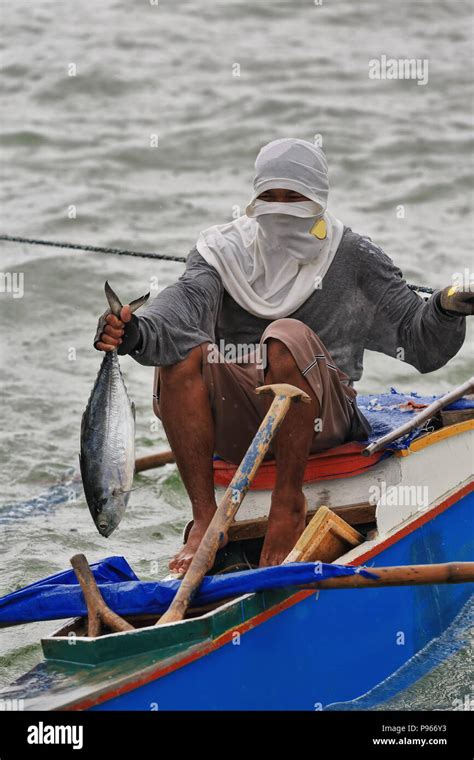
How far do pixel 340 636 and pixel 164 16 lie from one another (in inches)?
520

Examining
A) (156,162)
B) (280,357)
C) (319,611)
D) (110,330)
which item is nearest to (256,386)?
(280,357)

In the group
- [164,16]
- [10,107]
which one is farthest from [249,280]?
[164,16]

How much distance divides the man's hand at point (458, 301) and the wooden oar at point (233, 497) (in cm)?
75

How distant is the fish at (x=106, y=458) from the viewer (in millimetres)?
4434

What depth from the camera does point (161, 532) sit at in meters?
7.20

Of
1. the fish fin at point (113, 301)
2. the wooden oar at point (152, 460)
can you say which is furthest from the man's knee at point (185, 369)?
the wooden oar at point (152, 460)

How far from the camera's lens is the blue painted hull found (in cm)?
434

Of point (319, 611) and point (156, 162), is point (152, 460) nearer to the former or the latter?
point (319, 611)

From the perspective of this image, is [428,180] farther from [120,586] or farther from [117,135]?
[120,586]

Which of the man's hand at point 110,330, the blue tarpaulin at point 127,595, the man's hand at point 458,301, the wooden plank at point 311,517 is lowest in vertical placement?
the blue tarpaulin at point 127,595

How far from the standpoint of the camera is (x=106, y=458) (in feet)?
14.6

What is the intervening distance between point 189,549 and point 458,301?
4.61 ft

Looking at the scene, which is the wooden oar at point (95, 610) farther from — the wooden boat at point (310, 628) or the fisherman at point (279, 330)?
the fisherman at point (279, 330)

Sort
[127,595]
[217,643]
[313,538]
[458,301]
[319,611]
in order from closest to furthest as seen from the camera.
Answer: [217,643] → [127,595] → [319,611] → [313,538] → [458,301]
